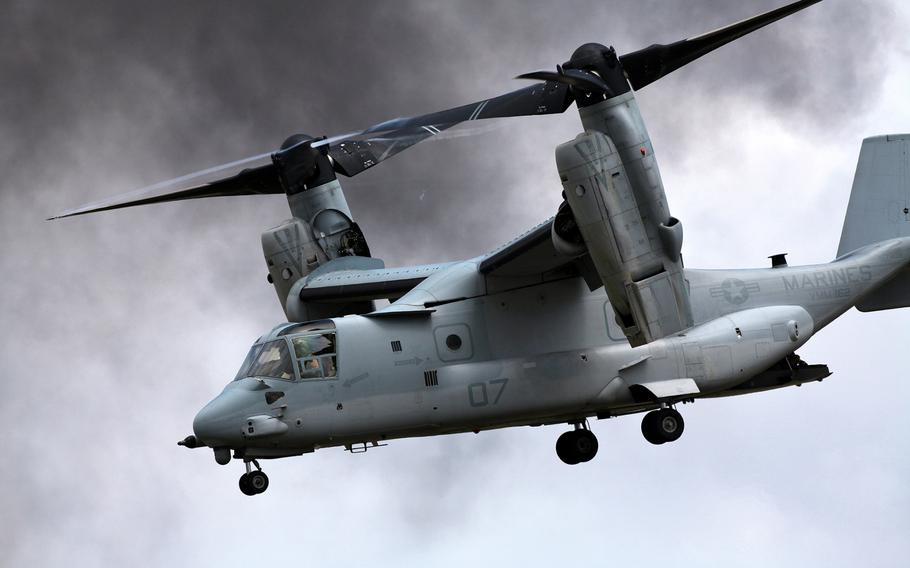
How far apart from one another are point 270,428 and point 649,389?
6103mm

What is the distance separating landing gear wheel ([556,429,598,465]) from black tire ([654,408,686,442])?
7.46 ft

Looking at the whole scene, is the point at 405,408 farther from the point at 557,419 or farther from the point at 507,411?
the point at 557,419

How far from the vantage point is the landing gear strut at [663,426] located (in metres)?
23.3

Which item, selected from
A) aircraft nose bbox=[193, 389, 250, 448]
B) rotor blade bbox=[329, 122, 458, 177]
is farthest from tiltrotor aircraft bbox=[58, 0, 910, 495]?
rotor blade bbox=[329, 122, 458, 177]

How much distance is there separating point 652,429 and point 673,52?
604cm

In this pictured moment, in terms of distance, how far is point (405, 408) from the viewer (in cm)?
2258

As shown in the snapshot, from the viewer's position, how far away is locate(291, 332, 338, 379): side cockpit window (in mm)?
22297

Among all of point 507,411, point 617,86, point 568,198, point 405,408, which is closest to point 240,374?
point 405,408

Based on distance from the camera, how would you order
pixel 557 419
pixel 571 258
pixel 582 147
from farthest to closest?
pixel 557 419 < pixel 571 258 < pixel 582 147

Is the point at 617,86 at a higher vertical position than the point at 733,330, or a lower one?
higher

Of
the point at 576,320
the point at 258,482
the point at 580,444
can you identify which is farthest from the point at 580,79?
A: the point at 258,482

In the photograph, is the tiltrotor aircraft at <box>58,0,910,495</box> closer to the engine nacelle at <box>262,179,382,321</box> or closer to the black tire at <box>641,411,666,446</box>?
the black tire at <box>641,411,666,446</box>

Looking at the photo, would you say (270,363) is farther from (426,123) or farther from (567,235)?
(426,123)

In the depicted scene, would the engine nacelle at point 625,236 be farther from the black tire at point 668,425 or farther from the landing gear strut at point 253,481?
the landing gear strut at point 253,481
